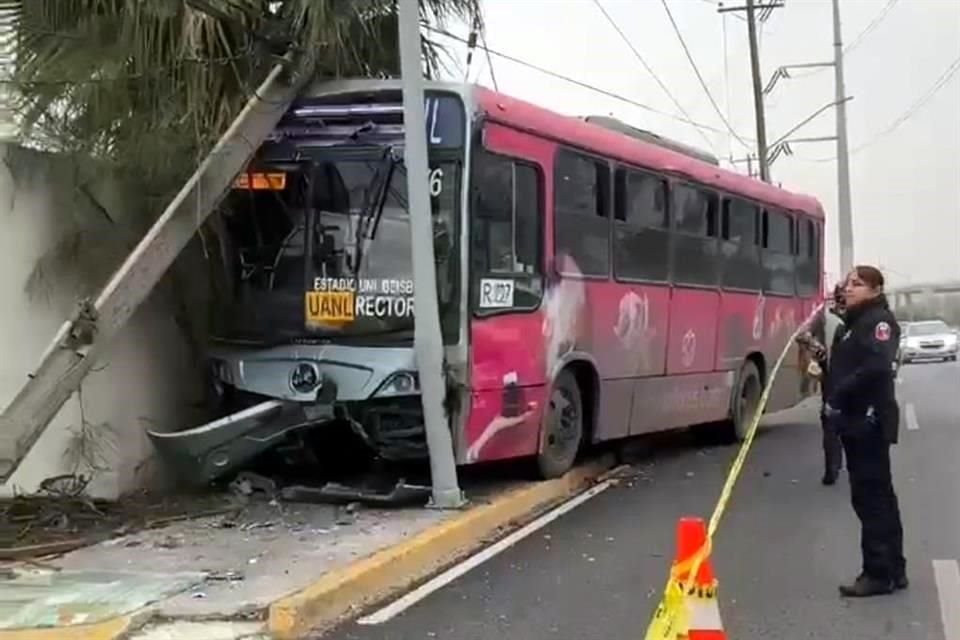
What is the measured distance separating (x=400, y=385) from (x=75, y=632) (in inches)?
153

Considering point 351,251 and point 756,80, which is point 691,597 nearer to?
point 351,251

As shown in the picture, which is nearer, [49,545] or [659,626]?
[659,626]

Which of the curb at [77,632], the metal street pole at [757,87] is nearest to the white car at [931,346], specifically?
the metal street pole at [757,87]

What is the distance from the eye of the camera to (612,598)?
7.86m

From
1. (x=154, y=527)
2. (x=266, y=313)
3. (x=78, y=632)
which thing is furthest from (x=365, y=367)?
(x=78, y=632)

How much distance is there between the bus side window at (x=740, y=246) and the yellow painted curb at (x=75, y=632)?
9.77 meters

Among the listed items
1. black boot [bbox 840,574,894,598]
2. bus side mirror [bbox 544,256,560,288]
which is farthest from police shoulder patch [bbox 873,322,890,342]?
bus side mirror [bbox 544,256,560,288]

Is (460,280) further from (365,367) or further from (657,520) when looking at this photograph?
(657,520)

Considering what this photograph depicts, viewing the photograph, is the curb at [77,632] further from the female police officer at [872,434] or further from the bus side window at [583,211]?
the bus side window at [583,211]

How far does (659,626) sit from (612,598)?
233 centimetres

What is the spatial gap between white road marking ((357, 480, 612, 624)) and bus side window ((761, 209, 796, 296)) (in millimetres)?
5844

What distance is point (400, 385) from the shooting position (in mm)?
10086

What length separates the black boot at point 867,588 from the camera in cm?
772

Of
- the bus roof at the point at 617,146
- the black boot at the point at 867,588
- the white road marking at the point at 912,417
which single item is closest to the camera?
the black boot at the point at 867,588
